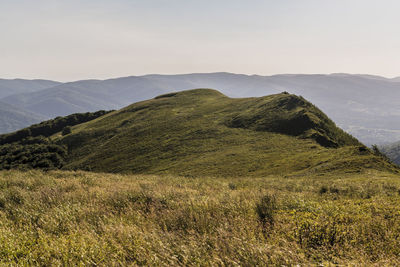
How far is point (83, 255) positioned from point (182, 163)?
37.6m

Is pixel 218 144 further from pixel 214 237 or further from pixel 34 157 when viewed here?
pixel 214 237

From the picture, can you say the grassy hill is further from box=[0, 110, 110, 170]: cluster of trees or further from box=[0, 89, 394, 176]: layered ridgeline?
box=[0, 110, 110, 170]: cluster of trees

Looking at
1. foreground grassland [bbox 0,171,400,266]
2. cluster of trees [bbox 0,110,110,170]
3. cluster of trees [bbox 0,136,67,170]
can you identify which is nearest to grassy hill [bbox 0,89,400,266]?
foreground grassland [bbox 0,171,400,266]

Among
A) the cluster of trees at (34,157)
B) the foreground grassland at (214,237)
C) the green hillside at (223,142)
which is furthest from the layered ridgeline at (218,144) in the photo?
the foreground grassland at (214,237)

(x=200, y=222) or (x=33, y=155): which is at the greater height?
(x=200, y=222)

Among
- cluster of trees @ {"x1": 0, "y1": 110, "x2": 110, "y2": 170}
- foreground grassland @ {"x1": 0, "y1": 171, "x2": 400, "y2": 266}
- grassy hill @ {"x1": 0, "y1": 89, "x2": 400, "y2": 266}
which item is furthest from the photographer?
cluster of trees @ {"x1": 0, "y1": 110, "x2": 110, "y2": 170}

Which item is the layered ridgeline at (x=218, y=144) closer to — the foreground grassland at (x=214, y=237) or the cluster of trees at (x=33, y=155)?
the cluster of trees at (x=33, y=155)

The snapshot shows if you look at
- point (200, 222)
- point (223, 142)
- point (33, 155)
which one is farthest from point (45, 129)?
point (200, 222)

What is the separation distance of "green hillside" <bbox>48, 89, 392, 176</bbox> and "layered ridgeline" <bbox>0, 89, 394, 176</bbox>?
9cm

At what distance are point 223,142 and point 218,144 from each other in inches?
49.8

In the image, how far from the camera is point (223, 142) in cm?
5003

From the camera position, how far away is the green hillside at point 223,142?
31.3m

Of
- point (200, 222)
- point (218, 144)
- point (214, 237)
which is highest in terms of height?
point (214, 237)

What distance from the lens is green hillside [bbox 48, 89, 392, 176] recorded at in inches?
1233
